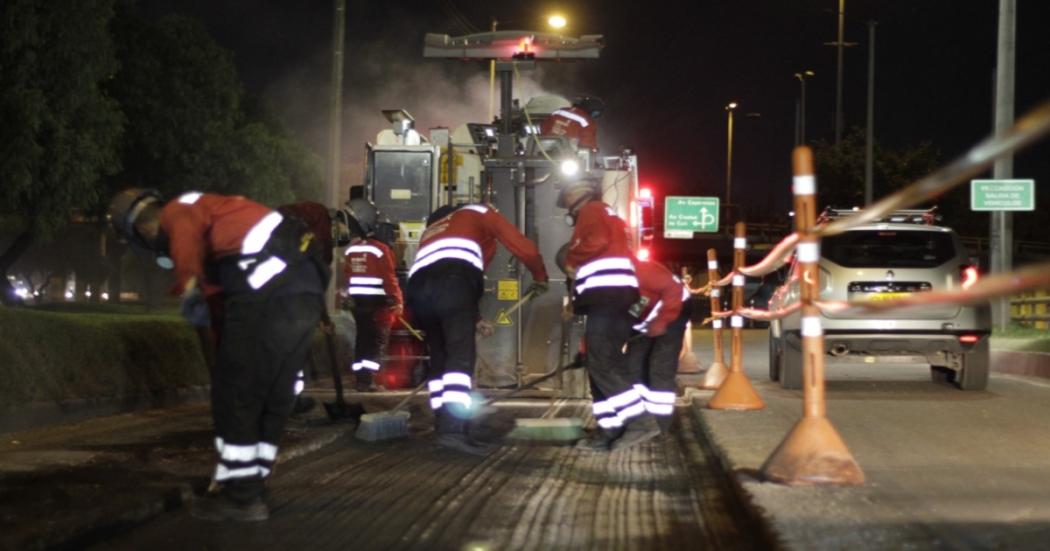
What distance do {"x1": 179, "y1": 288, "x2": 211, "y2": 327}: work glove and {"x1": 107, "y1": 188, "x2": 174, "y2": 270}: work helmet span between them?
289 millimetres

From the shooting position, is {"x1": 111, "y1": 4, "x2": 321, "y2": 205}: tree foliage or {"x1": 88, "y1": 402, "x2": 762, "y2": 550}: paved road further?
{"x1": 111, "y1": 4, "x2": 321, "y2": 205}: tree foliage

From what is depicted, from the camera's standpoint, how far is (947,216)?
6662 cm

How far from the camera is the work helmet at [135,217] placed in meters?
6.68

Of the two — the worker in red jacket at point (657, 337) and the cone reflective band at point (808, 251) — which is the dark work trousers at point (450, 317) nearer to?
the worker in red jacket at point (657, 337)

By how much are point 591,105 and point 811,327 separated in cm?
1015

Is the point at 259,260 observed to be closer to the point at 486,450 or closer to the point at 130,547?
the point at 130,547

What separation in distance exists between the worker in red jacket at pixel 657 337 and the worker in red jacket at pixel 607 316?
27.7 inches

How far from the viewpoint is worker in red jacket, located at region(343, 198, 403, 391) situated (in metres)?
13.8

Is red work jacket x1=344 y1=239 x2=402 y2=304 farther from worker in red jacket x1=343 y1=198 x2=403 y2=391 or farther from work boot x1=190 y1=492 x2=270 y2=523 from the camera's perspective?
work boot x1=190 y1=492 x2=270 y2=523

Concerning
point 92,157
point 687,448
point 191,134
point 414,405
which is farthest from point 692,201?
point 687,448

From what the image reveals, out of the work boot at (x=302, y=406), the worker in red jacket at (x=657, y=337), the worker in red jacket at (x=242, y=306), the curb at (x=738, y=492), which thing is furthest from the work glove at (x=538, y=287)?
Answer: the worker in red jacket at (x=242, y=306)

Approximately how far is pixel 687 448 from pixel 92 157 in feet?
76.4

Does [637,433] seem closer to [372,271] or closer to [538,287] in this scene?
[538,287]

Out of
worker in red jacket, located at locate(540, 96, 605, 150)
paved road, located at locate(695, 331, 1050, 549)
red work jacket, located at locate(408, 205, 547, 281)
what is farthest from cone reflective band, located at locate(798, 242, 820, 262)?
worker in red jacket, located at locate(540, 96, 605, 150)
